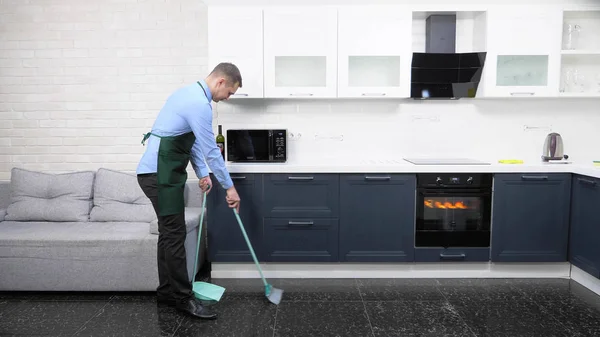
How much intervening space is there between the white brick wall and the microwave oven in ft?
2.57

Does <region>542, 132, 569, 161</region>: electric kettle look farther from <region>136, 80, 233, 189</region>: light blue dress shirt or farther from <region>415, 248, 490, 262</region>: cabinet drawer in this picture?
<region>136, 80, 233, 189</region>: light blue dress shirt

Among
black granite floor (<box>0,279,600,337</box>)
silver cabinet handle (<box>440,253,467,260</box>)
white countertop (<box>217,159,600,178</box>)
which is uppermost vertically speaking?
white countertop (<box>217,159,600,178</box>)

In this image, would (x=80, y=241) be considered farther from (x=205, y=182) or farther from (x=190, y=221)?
(x=205, y=182)

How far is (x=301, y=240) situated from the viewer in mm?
3461

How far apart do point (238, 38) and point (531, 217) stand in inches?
104

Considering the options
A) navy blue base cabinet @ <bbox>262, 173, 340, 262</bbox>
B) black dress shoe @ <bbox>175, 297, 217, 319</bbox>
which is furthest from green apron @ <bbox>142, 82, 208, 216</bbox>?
navy blue base cabinet @ <bbox>262, 173, 340, 262</bbox>

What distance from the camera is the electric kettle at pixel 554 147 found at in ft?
12.1

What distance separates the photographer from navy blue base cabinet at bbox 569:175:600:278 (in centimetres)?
309

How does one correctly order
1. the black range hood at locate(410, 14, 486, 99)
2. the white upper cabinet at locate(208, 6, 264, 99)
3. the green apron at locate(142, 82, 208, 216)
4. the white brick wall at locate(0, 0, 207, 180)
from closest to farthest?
the green apron at locate(142, 82, 208, 216) → the white upper cabinet at locate(208, 6, 264, 99) → the black range hood at locate(410, 14, 486, 99) → the white brick wall at locate(0, 0, 207, 180)

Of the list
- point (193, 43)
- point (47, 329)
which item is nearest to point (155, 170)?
point (47, 329)

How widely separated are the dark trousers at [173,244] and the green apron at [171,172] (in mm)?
67

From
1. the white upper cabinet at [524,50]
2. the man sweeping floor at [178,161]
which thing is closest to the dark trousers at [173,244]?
the man sweeping floor at [178,161]

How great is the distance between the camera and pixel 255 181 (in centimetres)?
341

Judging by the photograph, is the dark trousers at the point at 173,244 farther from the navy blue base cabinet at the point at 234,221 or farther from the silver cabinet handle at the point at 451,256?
the silver cabinet handle at the point at 451,256
